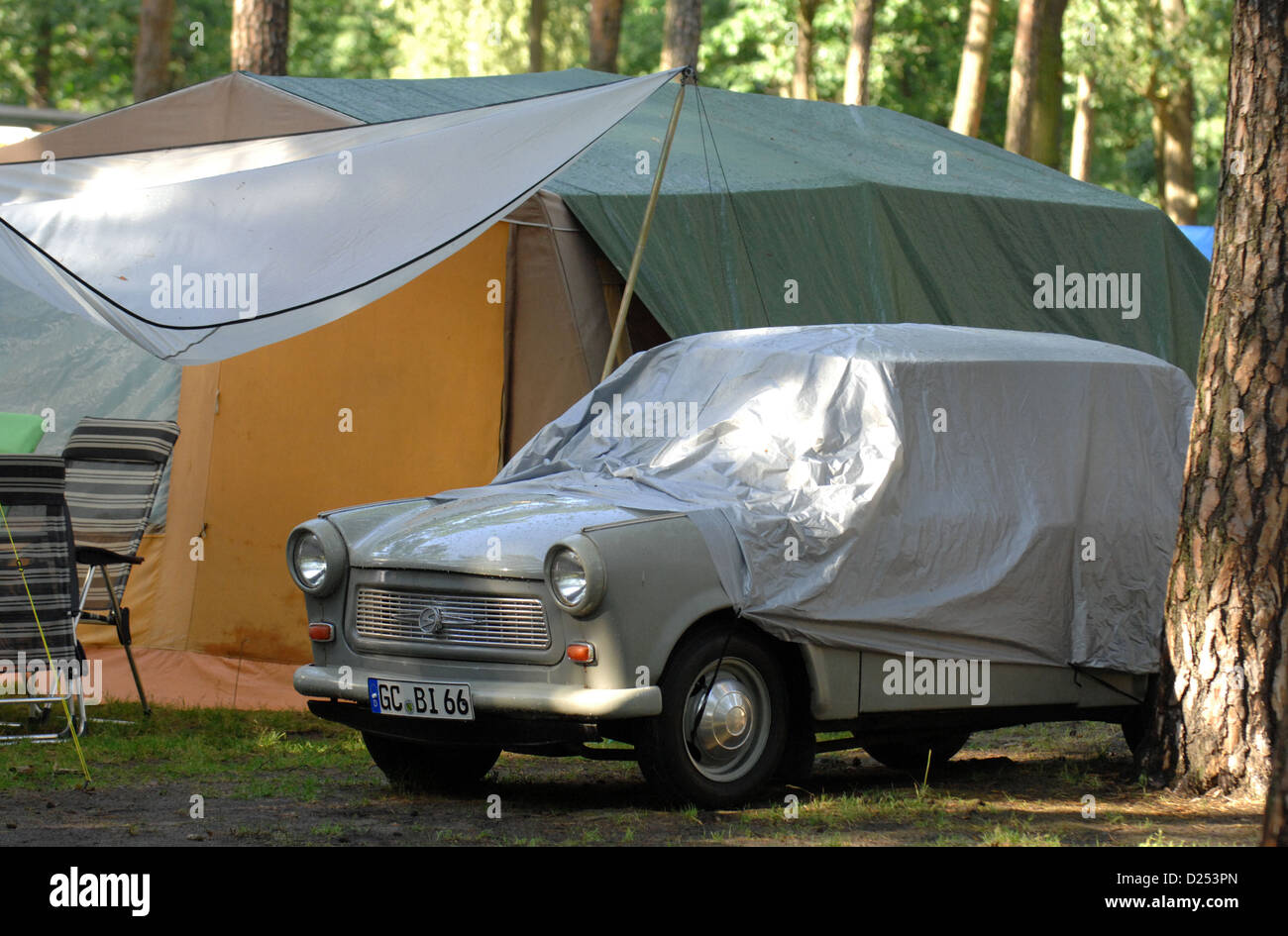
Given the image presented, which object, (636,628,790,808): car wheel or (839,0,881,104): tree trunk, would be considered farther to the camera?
(839,0,881,104): tree trunk

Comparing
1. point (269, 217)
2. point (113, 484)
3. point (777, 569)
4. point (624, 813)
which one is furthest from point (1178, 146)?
point (624, 813)

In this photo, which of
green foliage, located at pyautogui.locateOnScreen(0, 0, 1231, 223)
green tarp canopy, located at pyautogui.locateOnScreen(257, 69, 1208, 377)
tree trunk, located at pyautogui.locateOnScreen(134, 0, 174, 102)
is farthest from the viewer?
green foliage, located at pyautogui.locateOnScreen(0, 0, 1231, 223)

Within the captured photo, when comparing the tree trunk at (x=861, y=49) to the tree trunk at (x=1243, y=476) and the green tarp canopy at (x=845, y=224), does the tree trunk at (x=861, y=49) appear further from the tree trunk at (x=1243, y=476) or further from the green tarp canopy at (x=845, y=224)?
the tree trunk at (x=1243, y=476)

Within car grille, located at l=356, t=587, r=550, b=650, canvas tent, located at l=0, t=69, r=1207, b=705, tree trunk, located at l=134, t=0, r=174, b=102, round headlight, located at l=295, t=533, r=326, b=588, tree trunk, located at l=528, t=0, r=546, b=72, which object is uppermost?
tree trunk, located at l=528, t=0, r=546, b=72

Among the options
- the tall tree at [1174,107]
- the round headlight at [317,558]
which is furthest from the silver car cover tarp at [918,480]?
the tall tree at [1174,107]

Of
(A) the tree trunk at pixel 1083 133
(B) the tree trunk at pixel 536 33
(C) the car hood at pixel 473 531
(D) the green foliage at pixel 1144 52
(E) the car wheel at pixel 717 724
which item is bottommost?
(E) the car wheel at pixel 717 724

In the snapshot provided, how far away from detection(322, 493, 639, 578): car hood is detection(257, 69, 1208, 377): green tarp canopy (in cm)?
308

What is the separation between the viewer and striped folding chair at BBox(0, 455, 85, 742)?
7223 mm

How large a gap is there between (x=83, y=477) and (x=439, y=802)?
11.2 feet

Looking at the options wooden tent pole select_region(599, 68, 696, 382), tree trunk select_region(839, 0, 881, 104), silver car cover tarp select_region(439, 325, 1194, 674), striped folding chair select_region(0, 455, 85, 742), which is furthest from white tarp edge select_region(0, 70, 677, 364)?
tree trunk select_region(839, 0, 881, 104)

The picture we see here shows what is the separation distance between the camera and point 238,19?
13.1 m

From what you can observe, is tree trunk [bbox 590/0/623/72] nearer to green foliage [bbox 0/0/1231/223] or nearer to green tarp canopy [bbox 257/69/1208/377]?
green foliage [bbox 0/0/1231/223]

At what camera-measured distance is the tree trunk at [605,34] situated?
2139 cm

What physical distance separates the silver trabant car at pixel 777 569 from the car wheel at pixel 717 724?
0.01m
